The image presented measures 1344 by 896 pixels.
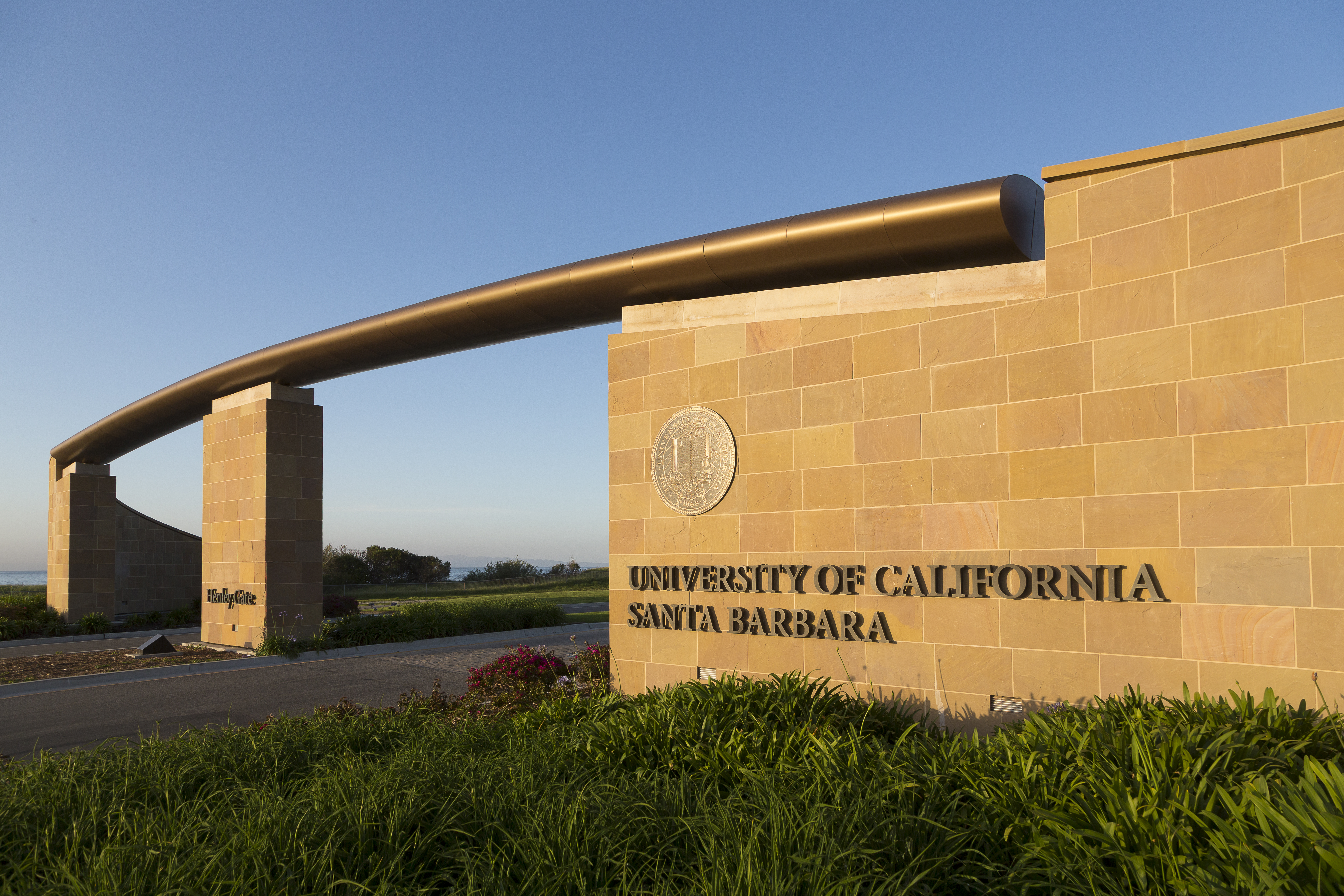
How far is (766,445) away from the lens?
993 centimetres

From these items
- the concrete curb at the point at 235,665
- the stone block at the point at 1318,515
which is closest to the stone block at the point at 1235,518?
the stone block at the point at 1318,515

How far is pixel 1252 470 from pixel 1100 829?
4.08 m

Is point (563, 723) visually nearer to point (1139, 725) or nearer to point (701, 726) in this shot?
point (701, 726)

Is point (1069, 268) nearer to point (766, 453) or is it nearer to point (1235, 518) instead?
point (1235, 518)

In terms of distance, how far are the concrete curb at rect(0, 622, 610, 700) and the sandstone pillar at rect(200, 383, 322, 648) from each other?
1113 mm

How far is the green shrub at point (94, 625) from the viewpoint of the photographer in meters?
25.2

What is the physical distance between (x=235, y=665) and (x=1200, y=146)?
1812 cm

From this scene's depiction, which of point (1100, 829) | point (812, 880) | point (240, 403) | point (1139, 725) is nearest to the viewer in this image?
point (812, 880)

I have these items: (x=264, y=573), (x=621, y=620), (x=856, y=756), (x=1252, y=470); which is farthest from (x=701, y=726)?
(x=264, y=573)

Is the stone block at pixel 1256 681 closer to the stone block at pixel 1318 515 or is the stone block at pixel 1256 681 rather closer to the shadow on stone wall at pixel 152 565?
the stone block at pixel 1318 515

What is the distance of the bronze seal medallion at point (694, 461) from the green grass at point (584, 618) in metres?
15.8

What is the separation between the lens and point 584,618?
29.3m

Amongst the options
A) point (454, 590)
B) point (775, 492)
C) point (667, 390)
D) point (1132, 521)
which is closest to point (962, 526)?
point (1132, 521)

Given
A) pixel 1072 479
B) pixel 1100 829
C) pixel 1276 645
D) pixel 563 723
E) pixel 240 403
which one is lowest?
pixel 563 723
